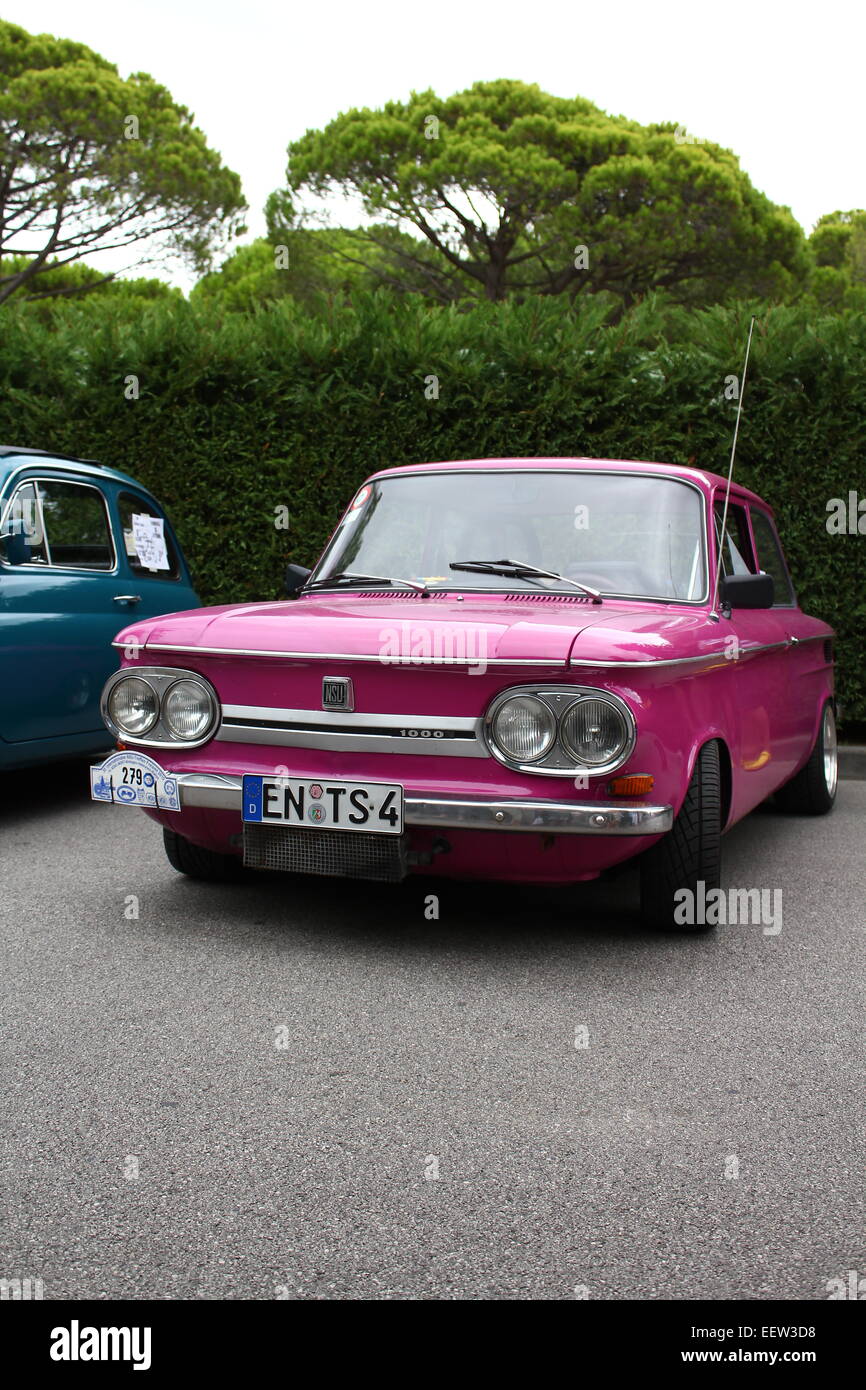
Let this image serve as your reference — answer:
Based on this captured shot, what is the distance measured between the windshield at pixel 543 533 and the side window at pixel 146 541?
236 centimetres

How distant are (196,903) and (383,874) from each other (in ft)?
3.29

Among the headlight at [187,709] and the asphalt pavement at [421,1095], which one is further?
the headlight at [187,709]

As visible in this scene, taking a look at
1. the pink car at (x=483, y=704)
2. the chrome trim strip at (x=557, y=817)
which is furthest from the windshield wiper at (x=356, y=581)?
the chrome trim strip at (x=557, y=817)

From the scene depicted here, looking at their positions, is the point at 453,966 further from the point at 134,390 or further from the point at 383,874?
the point at 134,390

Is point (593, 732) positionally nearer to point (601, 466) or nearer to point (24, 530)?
point (601, 466)

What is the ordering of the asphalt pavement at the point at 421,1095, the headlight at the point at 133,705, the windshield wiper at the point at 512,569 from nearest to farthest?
1. the asphalt pavement at the point at 421,1095
2. the headlight at the point at 133,705
3. the windshield wiper at the point at 512,569

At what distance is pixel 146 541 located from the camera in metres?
A: 7.14

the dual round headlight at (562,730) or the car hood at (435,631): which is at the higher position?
the car hood at (435,631)

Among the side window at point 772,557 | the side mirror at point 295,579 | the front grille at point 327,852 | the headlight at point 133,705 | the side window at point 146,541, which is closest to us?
the front grille at point 327,852

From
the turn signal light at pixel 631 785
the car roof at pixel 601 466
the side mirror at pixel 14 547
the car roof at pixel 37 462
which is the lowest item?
the turn signal light at pixel 631 785

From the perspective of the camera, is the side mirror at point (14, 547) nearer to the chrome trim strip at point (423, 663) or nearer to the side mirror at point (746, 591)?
the chrome trim strip at point (423, 663)

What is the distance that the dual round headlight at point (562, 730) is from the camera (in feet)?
11.6

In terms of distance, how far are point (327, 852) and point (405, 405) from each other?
5567 mm

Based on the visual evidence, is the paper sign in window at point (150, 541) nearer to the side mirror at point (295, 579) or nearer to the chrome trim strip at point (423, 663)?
the side mirror at point (295, 579)
